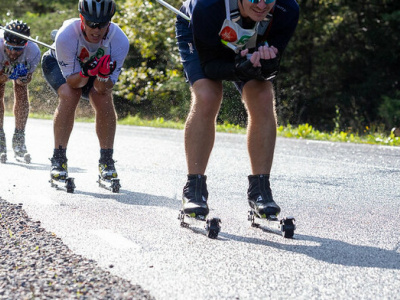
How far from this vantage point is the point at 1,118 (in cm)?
938

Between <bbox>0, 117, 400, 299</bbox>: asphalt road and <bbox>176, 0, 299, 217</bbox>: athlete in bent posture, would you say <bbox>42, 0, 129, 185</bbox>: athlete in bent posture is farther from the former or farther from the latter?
<bbox>176, 0, 299, 217</bbox>: athlete in bent posture

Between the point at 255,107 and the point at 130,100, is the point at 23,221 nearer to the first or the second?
the point at 255,107

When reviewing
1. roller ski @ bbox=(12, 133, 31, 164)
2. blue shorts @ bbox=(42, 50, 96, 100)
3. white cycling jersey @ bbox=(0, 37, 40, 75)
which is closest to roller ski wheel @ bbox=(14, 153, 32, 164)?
roller ski @ bbox=(12, 133, 31, 164)

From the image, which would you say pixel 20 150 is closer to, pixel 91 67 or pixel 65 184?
pixel 65 184

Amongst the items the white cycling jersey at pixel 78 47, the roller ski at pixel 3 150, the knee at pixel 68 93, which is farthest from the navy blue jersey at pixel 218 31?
the roller ski at pixel 3 150

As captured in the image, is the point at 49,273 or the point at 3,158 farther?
the point at 3,158

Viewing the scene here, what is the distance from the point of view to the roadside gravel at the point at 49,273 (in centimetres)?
292

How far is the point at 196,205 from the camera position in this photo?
4.31m

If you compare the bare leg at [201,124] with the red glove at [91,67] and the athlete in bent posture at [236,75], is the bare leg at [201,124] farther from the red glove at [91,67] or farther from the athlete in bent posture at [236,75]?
the red glove at [91,67]

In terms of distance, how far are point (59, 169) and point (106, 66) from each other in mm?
984

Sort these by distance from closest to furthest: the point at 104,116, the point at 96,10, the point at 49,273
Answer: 1. the point at 49,273
2. the point at 96,10
3. the point at 104,116

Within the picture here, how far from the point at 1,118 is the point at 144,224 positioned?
524 cm

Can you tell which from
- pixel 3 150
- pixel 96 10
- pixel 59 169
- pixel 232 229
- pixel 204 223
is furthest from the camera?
pixel 3 150

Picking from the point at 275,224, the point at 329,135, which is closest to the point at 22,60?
the point at 275,224
